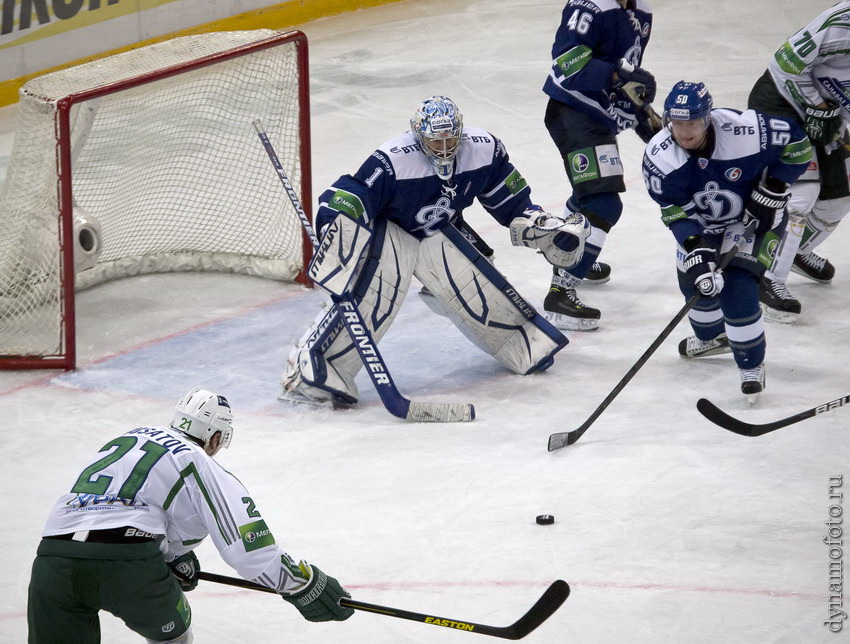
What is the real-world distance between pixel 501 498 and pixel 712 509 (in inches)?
25.0

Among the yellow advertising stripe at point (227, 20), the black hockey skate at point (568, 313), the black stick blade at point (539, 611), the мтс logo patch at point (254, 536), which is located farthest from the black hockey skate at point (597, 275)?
the yellow advertising stripe at point (227, 20)

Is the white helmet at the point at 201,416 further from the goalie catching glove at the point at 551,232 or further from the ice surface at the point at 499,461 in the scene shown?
the goalie catching glove at the point at 551,232

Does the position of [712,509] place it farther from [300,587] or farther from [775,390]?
[300,587]

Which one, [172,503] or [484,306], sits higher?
[172,503]

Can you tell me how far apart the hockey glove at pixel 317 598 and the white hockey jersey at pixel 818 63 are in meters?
3.21

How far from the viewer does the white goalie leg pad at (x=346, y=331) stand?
15.6 ft

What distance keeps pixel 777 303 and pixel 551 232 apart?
1.11 meters

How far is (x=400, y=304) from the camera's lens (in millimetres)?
4805

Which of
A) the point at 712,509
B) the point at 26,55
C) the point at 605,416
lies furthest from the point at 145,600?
the point at 26,55

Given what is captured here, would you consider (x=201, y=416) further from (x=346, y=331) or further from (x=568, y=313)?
(x=568, y=313)

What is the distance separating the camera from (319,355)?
475 cm

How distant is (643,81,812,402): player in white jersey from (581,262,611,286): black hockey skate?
130cm

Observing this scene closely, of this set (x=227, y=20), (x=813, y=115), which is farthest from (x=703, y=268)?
(x=227, y=20)

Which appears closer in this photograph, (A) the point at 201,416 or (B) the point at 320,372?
(A) the point at 201,416
